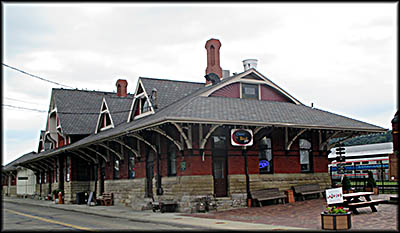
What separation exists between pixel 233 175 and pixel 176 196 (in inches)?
108

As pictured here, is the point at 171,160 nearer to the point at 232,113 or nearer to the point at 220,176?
the point at 220,176

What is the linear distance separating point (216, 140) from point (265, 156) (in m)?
2.91

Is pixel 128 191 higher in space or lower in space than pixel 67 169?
lower

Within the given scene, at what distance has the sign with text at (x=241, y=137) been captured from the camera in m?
20.3

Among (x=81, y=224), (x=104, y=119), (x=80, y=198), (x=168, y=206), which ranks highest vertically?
(x=104, y=119)

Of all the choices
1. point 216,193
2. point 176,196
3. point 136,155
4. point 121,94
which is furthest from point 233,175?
point 121,94

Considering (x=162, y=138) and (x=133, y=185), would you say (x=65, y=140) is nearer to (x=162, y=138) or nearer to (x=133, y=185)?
(x=133, y=185)

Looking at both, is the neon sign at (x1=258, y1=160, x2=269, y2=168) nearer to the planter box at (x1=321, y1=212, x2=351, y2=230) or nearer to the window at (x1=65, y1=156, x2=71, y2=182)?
the planter box at (x1=321, y1=212, x2=351, y2=230)

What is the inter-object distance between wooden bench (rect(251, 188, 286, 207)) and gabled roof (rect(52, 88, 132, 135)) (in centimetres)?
1906

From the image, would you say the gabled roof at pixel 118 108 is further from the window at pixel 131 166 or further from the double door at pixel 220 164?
the double door at pixel 220 164

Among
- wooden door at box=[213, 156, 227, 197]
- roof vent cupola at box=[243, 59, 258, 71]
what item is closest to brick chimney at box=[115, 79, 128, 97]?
roof vent cupola at box=[243, 59, 258, 71]

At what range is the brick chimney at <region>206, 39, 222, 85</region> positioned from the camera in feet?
90.7

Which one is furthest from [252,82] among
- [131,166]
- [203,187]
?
[131,166]

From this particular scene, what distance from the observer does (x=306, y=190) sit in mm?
22672
